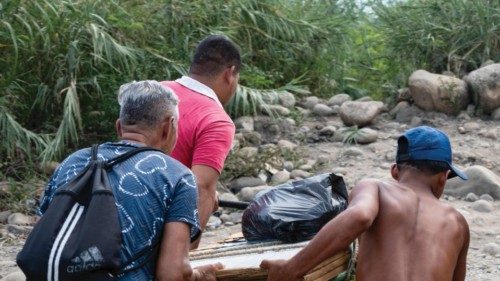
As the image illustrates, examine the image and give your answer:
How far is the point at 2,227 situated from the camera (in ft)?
22.5

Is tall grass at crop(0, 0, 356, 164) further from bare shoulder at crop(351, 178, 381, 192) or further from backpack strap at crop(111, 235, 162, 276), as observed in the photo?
backpack strap at crop(111, 235, 162, 276)

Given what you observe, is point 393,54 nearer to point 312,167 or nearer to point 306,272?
point 312,167

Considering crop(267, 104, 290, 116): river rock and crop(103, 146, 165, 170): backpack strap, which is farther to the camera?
crop(267, 104, 290, 116): river rock

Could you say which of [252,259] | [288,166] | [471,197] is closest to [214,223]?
[288,166]

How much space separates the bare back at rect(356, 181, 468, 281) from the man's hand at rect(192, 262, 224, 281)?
1.66ft

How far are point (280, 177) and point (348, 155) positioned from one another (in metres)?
0.88

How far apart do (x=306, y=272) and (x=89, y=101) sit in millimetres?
4649

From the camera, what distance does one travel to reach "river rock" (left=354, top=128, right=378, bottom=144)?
28.2 feet

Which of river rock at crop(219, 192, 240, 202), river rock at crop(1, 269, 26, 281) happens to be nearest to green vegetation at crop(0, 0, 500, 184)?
river rock at crop(219, 192, 240, 202)

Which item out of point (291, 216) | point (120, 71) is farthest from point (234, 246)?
point (120, 71)

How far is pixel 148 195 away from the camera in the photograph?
3.04 m

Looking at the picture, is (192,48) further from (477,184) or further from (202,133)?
(202,133)

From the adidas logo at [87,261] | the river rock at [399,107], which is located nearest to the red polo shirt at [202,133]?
the adidas logo at [87,261]

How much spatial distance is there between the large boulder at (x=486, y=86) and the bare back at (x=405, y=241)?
5449 millimetres
